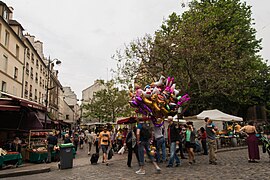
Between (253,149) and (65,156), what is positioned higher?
(253,149)

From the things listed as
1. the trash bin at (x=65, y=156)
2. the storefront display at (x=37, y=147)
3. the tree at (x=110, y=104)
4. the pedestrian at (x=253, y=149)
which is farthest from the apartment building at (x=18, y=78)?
the pedestrian at (x=253, y=149)

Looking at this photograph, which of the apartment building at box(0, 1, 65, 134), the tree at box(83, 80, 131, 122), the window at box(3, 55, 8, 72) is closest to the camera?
the apartment building at box(0, 1, 65, 134)

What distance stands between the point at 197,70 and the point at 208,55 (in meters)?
1.25

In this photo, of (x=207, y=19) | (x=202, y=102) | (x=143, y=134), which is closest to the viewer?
(x=143, y=134)

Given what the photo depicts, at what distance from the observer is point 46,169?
10125 millimetres

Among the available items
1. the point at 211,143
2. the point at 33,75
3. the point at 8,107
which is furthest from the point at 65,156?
the point at 33,75

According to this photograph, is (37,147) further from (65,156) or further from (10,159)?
(65,156)

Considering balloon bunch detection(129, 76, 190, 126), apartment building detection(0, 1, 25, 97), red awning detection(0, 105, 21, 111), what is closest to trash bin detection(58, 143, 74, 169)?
balloon bunch detection(129, 76, 190, 126)

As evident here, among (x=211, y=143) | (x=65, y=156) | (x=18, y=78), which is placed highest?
(x=18, y=78)

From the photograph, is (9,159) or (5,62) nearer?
(9,159)

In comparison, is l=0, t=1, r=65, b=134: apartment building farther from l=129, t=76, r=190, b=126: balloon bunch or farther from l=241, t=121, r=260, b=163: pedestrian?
l=241, t=121, r=260, b=163: pedestrian

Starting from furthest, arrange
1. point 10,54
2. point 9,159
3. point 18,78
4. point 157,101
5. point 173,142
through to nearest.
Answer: point 18,78 < point 10,54 < point 9,159 < point 157,101 < point 173,142

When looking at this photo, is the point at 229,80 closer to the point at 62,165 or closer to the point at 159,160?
the point at 159,160

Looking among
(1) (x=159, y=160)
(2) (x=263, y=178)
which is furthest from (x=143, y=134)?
(2) (x=263, y=178)
